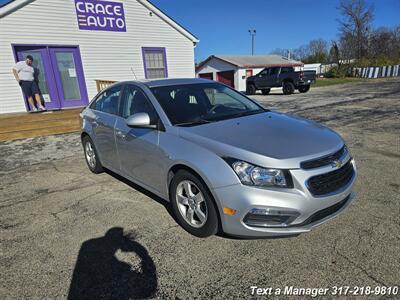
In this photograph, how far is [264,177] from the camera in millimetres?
2396

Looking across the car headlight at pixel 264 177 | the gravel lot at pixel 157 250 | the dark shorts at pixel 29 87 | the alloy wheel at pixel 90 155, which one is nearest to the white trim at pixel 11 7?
the dark shorts at pixel 29 87

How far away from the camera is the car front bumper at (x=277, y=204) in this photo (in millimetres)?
2350

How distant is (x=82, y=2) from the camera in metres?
10.6

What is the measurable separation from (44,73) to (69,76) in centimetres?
89

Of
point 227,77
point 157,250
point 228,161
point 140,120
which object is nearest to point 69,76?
point 140,120

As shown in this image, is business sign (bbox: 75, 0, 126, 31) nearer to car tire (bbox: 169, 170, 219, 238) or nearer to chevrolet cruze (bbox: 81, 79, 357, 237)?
chevrolet cruze (bbox: 81, 79, 357, 237)

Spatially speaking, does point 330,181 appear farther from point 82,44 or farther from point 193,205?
point 82,44

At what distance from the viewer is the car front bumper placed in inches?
92.5

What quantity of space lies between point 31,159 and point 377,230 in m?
6.47

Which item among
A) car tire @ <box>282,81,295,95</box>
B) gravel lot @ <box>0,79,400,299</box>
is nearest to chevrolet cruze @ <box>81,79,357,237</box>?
gravel lot @ <box>0,79,400,299</box>

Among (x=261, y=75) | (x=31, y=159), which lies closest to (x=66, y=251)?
(x=31, y=159)

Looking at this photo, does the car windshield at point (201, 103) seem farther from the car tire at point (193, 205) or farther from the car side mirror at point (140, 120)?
the car tire at point (193, 205)

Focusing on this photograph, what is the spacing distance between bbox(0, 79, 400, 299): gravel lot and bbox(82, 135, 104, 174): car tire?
65 cm

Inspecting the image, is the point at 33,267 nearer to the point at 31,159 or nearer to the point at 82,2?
the point at 31,159
